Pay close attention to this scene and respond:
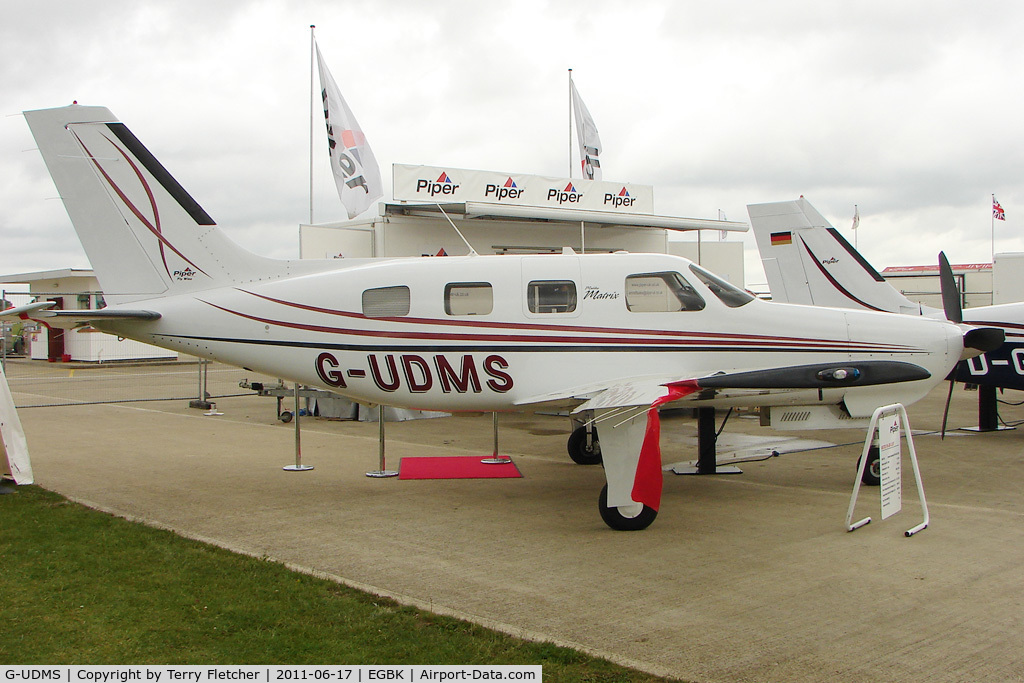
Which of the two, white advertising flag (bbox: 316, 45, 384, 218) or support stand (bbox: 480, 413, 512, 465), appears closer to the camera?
support stand (bbox: 480, 413, 512, 465)

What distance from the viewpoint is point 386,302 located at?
28.7ft

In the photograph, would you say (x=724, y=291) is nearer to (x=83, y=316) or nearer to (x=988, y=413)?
(x=83, y=316)

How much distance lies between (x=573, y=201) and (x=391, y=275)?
1631 centimetres

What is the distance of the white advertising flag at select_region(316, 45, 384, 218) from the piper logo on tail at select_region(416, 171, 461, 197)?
11.4ft

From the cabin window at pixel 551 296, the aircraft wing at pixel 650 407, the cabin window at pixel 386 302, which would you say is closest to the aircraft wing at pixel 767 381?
the aircraft wing at pixel 650 407

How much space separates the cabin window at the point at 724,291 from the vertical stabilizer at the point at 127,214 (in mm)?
5138

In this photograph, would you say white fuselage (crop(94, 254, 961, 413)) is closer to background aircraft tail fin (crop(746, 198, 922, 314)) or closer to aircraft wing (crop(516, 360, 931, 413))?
aircraft wing (crop(516, 360, 931, 413))

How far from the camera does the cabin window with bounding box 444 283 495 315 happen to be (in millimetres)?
8578

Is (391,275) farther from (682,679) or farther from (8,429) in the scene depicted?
(682,679)

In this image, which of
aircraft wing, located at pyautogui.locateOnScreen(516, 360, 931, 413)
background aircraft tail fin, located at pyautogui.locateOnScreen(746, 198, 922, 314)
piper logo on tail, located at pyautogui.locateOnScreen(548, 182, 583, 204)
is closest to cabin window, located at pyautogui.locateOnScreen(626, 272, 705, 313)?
aircraft wing, located at pyautogui.locateOnScreen(516, 360, 931, 413)

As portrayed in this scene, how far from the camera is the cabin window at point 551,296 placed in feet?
27.8

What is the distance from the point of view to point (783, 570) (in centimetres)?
613

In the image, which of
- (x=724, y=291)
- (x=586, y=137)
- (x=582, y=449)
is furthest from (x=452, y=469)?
(x=586, y=137)

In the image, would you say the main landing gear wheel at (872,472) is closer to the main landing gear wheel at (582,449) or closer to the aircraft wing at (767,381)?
the aircraft wing at (767,381)
